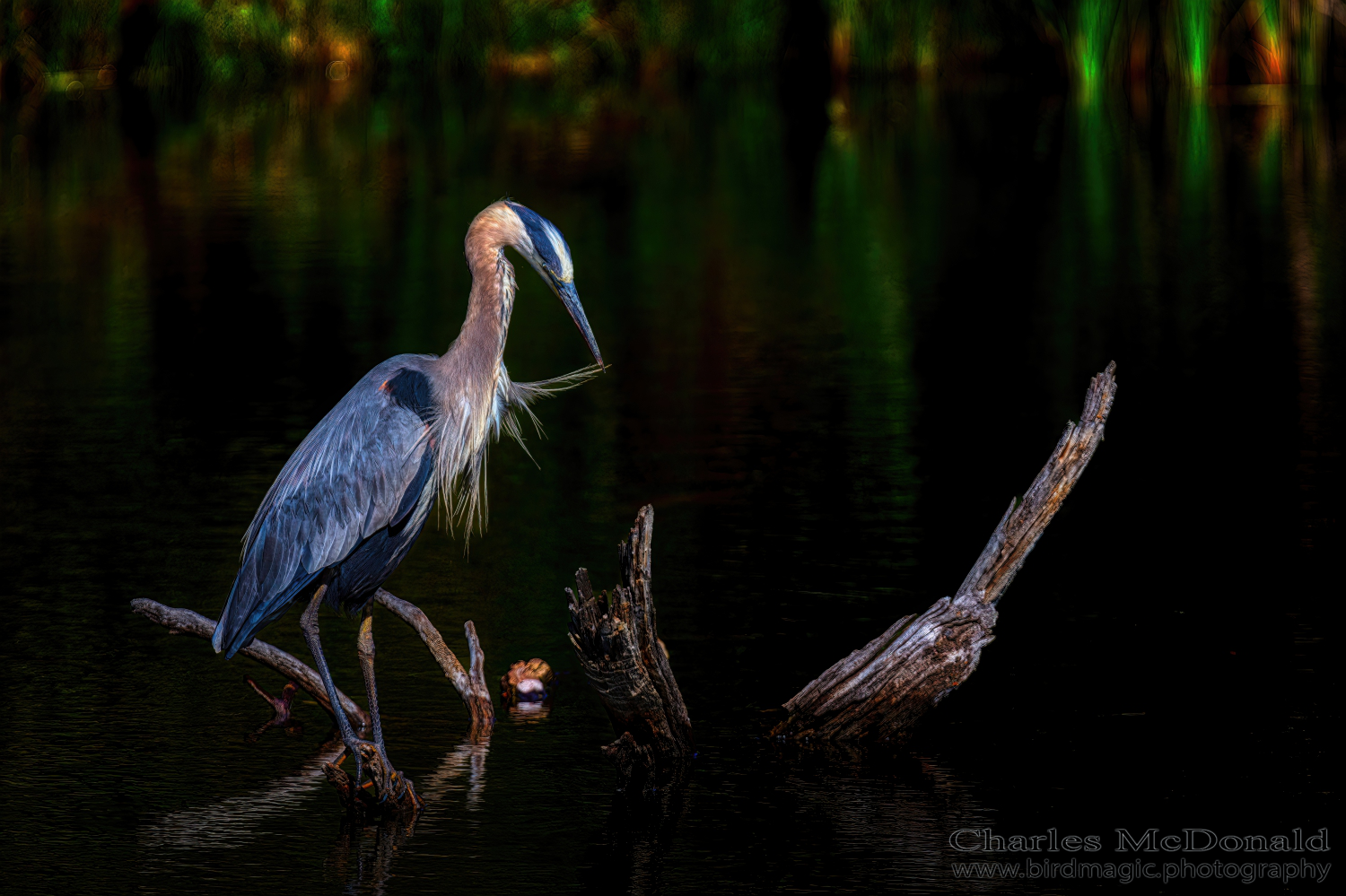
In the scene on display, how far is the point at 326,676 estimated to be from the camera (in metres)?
5.83

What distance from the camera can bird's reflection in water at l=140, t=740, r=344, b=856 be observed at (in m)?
5.49

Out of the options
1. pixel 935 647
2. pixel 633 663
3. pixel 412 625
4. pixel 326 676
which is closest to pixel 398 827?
pixel 326 676

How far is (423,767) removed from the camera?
6043mm

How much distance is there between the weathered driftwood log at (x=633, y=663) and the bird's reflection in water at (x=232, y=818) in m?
0.82

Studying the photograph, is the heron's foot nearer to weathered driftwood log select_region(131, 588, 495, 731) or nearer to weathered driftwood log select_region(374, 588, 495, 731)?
weathered driftwood log select_region(131, 588, 495, 731)

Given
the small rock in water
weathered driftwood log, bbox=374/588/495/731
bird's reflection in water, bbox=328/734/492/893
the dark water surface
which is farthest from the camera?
the small rock in water

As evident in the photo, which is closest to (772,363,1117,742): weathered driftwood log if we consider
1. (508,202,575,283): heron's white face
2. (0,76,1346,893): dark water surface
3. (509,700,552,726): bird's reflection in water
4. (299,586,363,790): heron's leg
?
(0,76,1346,893): dark water surface

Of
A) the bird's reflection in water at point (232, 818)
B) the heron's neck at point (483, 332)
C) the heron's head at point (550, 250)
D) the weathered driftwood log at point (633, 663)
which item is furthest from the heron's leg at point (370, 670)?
the heron's head at point (550, 250)

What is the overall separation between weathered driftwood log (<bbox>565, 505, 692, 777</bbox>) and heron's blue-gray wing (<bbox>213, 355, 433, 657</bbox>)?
0.65 metres

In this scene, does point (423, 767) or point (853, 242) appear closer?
point (423, 767)

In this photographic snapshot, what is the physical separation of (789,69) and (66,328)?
23744 millimetres

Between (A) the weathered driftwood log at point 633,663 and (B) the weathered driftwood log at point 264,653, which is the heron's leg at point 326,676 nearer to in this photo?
(B) the weathered driftwood log at point 264,653

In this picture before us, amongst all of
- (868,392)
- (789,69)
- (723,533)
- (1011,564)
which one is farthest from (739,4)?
(1011,564)

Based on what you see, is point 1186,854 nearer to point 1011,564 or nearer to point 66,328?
point 1011,564
